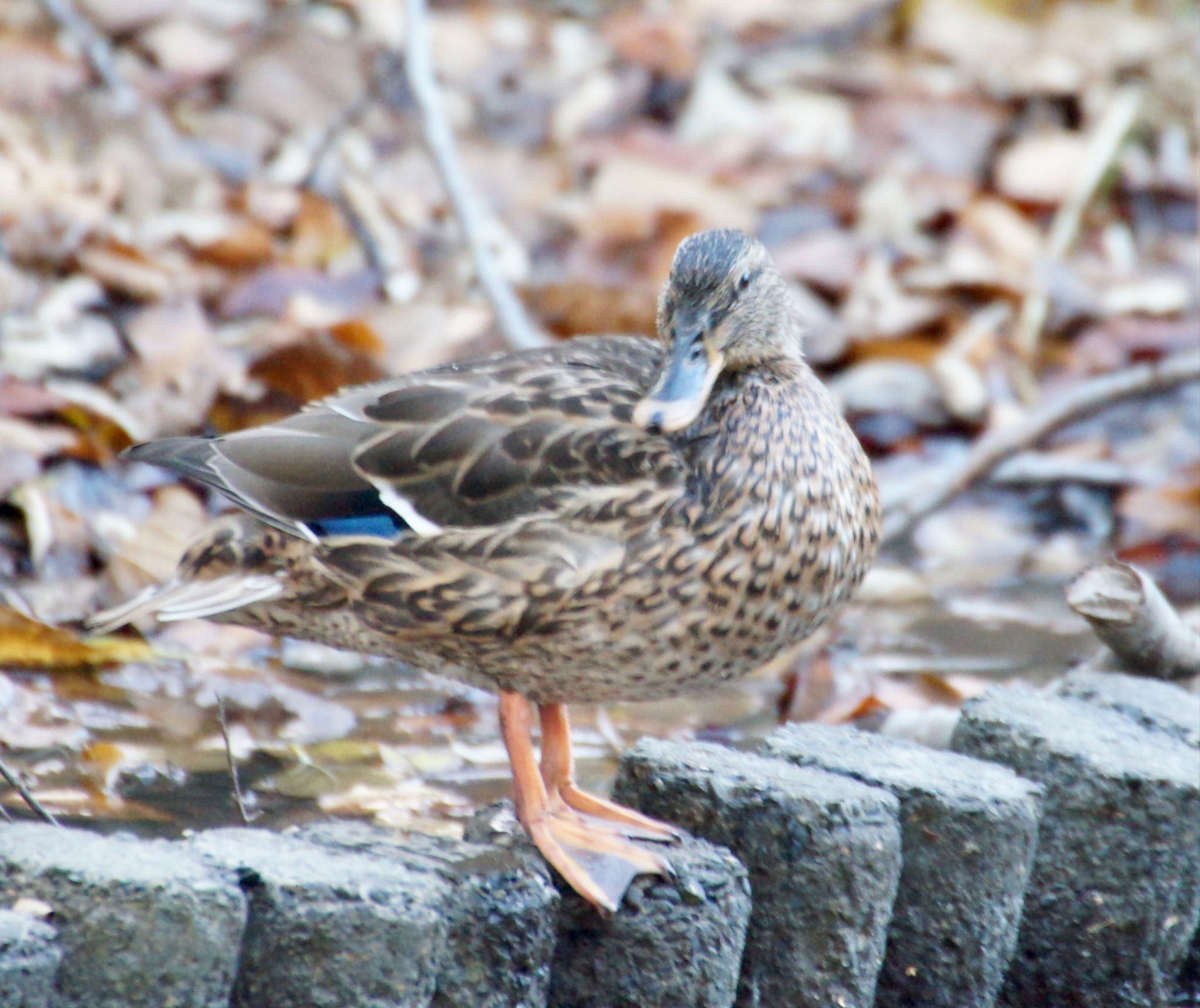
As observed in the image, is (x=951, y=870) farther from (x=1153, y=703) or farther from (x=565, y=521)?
(x=565, y=521)

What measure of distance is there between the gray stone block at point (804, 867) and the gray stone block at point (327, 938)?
0.53 metres

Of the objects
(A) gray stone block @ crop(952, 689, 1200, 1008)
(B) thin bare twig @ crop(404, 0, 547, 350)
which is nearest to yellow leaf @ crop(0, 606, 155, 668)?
(B) thin bare twig @ crop(404, 0, 547, 350)

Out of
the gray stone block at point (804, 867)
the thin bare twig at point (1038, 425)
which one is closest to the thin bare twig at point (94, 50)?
the thin bare twig at point (1038, 425)

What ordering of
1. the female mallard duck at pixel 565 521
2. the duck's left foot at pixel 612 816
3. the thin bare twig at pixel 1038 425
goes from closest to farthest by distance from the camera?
the duck's left foot at pixel 612 816
the female mallard duck at pixel 565 521
the thin bare twig at pixel 1038 425

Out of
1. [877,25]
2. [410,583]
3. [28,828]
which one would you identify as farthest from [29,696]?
[877,25]

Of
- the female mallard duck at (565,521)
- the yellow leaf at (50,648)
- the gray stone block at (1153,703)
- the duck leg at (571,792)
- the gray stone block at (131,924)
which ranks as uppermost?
the female mallard duck at (565,521)

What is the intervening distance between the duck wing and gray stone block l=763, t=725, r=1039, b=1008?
1.74ft

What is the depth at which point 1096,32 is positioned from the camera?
746 centimetres

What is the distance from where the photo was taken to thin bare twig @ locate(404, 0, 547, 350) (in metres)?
4.64

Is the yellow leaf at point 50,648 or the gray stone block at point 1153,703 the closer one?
the gray stone block at point 1153,703

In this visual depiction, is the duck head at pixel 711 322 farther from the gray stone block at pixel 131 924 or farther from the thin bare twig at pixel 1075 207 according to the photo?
the thin bare twig at pixel 1075 207

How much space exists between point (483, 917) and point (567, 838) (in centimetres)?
A: 29

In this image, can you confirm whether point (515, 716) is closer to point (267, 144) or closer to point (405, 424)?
point (405, 424)

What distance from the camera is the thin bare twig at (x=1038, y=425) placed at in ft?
15.2
